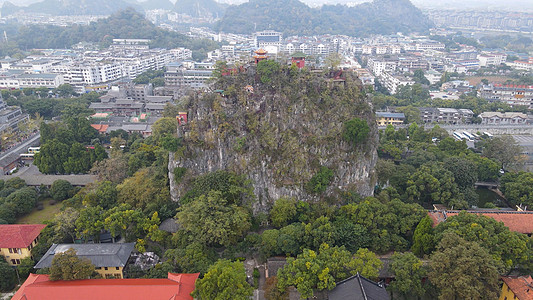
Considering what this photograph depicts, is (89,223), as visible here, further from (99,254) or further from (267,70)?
(267,70)

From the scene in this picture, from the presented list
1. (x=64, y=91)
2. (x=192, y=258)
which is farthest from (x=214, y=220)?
(x=64, y=91)

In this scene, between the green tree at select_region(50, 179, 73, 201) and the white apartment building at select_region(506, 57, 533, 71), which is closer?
the green tree at select_region(50, 179, 73, 201)

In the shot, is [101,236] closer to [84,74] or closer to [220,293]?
[220,293]

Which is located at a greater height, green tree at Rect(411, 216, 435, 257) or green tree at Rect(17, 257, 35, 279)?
green tree at Rect(411, 216, 435, 257)

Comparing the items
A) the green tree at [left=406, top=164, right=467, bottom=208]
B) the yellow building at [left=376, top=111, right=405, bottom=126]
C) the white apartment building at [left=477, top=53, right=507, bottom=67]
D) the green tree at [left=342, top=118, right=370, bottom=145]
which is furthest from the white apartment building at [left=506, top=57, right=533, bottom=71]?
the green tree at [left=342, top=118, right=370, bottom=145]

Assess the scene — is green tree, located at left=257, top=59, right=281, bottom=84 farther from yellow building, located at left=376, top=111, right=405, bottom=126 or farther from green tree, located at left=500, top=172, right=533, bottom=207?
yellow building, located at left=376, top=111, right=405, bottom=126

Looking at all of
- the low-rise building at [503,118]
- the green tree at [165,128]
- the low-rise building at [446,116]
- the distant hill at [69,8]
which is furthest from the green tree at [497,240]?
the distant hill at [69,8]

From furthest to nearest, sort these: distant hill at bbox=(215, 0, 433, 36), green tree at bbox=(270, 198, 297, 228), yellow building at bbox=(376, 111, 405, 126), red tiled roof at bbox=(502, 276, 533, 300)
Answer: distant hill at bbox=(215, 0, 433, 36) < yellow building at bbox=(376, 111, 405, 126) < green tree at bbox=(270, 198, 297, 228) < red tiled roof at bbox=(502, 276, 533, 300)
